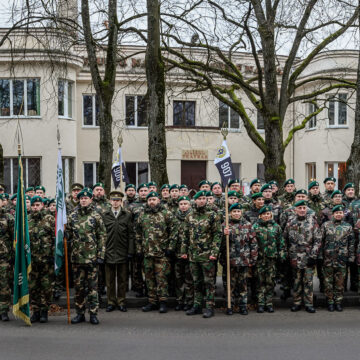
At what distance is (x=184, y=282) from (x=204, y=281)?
2.17 feet

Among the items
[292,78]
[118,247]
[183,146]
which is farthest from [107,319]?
[183,146]

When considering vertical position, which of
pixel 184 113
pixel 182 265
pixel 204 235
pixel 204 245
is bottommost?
pixel 182 265

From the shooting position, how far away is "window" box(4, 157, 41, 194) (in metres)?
21.7

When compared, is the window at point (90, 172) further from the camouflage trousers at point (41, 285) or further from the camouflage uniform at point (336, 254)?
the camouflage uniform at point (336, 254)

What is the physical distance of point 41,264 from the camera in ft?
26.9

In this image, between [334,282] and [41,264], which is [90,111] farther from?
[334,282]

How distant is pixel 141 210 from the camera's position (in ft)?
29.5

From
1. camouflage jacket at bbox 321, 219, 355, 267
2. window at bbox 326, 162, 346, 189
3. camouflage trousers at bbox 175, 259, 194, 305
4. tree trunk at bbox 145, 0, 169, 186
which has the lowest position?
camouflage trousers at bbox 175, 259, 194, 305

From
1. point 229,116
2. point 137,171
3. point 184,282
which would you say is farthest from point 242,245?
point 229,116

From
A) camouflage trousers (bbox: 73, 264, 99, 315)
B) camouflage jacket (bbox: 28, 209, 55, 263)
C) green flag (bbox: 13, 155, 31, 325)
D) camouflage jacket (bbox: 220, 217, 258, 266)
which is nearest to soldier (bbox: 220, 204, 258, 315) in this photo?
camouflage jacket (bbox: 220, 217, 258, 266)

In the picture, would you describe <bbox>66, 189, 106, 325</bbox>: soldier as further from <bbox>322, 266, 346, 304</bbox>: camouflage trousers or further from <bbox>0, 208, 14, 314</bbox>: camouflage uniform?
<bbox>322, 266, 346, 304</bbox>: camouflage trousers

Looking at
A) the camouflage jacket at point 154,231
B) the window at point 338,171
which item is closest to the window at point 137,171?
the window at point 338,171

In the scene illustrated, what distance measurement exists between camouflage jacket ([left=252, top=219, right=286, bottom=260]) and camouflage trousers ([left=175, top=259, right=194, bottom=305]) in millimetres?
1296

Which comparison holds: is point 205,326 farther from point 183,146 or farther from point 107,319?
point 183,146
